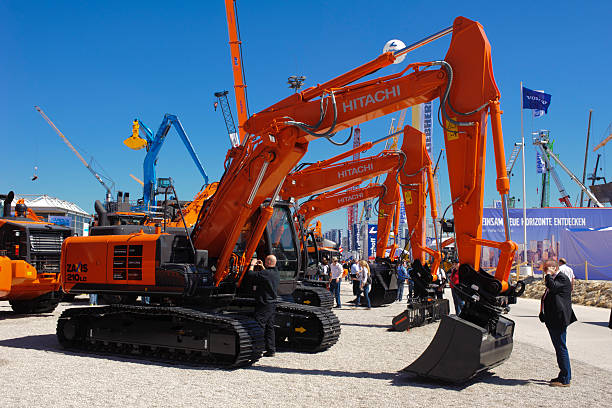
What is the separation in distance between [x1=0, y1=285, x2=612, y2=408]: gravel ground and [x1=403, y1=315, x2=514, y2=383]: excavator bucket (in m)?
0.19

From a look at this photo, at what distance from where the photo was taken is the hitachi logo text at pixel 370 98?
859 centimetres

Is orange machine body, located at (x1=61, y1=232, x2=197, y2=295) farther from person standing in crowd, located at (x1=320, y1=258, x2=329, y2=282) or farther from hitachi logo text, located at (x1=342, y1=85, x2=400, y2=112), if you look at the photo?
person standing in crowd, located at (x1=320, y1=258, x2=329, y2=282)

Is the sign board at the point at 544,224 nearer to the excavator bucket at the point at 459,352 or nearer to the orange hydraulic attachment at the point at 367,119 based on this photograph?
the orange hydraulic attachment at the point at 367,119

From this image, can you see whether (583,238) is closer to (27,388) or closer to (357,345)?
(357,345)

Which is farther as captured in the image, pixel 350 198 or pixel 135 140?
pixel 135 140

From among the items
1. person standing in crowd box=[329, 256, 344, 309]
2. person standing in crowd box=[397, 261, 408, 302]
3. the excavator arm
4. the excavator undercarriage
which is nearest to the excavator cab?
the excavator undercarriage

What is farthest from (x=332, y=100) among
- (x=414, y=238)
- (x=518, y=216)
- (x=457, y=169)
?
(x=518, y=216)

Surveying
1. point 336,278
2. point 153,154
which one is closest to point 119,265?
point 336,278

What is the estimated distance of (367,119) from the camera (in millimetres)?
8953

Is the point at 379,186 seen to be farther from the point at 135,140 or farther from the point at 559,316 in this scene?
the point at 135,140

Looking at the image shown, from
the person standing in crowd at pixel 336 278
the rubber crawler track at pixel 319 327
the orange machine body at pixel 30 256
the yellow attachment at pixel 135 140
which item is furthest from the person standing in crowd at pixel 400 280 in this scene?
the yellow attachment at pixel 135 140

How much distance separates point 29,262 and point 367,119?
10585mm

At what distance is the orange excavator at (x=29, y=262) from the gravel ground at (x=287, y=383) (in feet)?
12.8

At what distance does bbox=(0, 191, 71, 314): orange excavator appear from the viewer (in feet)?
46.5
